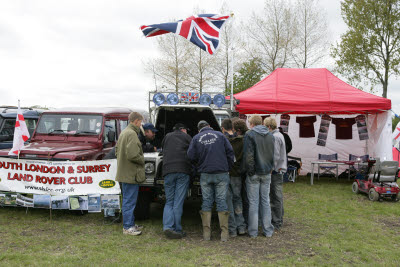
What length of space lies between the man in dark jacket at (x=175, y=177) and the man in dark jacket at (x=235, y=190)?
0.71 m

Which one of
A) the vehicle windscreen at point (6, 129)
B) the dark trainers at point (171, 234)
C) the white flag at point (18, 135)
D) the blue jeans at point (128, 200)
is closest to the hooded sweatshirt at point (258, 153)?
the dark trainers at point (171, 234)

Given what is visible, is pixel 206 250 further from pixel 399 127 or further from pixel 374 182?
pixel 399 127

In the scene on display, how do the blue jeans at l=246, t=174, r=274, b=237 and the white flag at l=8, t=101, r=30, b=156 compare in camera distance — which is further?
the white flag at l=8, t=101, r=30, b=156

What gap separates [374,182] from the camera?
348 inches

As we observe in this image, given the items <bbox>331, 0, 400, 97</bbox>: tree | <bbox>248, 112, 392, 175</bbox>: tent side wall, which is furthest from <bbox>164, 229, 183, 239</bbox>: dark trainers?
<bbox>331, 0, 400, 97</bbox>: tree

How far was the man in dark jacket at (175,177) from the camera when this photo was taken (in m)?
5.34

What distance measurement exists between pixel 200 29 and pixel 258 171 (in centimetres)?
482

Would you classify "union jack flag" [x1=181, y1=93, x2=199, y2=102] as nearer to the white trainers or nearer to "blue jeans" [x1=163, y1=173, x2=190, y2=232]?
"blue jeans" [x1=163, y1=173, x2=190, y2=232]

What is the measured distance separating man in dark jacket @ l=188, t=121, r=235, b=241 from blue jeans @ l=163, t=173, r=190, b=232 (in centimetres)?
32

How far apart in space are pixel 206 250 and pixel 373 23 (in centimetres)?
2182

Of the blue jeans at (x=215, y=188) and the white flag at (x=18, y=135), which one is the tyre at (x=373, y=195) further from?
the white flag at (x=18, y=135)

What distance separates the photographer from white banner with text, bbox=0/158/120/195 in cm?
617

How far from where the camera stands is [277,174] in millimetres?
5980

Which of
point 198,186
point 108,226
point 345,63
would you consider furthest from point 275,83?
point 345,63
